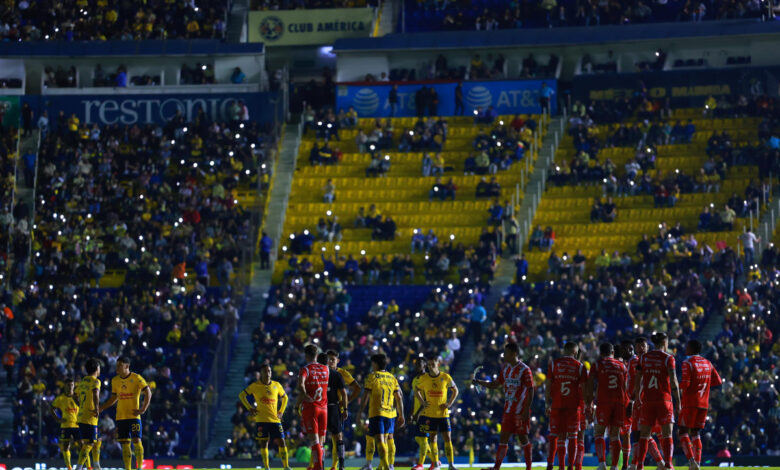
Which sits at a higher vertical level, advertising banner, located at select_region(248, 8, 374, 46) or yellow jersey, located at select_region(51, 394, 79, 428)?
advertising banner, located at select_region(248, 8, 374, 46)

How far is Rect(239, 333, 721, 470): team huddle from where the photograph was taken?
23969 millimetres

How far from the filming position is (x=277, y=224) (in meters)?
51.9

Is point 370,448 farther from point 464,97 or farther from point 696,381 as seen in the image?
point 464,97

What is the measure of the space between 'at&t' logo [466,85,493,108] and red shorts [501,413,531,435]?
32.6 meters

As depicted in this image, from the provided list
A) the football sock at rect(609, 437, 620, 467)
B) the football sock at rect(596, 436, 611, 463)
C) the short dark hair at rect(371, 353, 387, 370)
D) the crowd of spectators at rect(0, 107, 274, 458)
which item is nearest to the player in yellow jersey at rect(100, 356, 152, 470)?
the short dark hair at rect(371, 353, 387, 370)

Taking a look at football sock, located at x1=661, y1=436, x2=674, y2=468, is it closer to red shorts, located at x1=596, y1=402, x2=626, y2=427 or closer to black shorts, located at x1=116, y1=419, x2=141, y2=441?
red shorts, located at x1=596, y1=402, x2=626, y2=427

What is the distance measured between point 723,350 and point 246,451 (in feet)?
46.6

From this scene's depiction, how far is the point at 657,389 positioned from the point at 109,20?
43118mm

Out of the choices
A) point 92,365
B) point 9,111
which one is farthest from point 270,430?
point 9,111

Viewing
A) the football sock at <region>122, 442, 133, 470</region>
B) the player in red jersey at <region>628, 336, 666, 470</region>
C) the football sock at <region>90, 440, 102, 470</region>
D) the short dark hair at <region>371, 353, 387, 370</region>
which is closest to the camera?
the player in red jersey at <region>628, 336, 666, 470</region>

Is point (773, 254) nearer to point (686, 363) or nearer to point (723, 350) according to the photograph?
point (723, 350)

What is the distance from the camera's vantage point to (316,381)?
25219 millimetres

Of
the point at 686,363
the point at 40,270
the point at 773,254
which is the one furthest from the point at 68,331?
the point at 686,363

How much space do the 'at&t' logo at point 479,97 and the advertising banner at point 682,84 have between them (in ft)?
11.5
